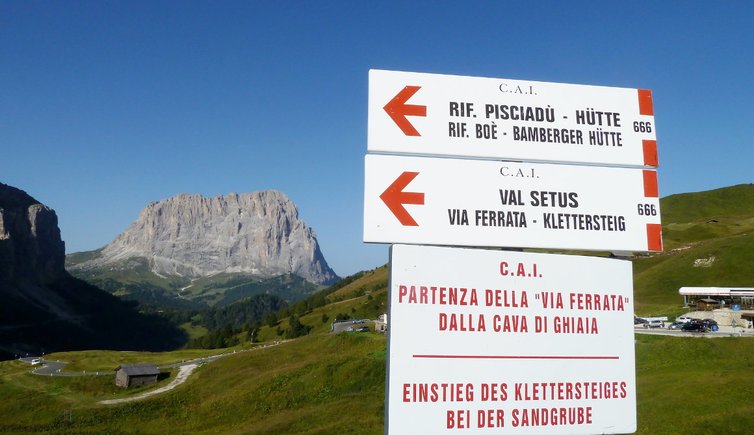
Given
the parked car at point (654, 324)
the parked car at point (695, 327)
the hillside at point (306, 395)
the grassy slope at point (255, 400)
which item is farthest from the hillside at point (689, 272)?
the grassy slope at point (255, 400)

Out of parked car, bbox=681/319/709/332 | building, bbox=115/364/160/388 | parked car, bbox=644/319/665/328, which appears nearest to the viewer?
parked car, bbox=681/319/709/332

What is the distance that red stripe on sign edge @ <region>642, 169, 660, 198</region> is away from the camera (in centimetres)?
991

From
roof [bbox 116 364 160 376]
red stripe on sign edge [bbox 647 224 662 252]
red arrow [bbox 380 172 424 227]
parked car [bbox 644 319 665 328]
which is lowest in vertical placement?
roof [bbox 116 364 160 376]

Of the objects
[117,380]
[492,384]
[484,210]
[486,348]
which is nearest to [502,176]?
[484,210]

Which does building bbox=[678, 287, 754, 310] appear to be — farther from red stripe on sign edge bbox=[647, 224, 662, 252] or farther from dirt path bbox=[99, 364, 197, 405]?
red stripe on sign edge bbox=[647, 224, 662, 252]

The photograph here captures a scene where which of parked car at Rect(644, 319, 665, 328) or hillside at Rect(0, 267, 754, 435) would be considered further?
parked car at Rect(644, 319, 665, 328)

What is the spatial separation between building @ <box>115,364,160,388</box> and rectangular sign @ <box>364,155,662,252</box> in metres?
75.0

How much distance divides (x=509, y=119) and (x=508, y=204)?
164 cm

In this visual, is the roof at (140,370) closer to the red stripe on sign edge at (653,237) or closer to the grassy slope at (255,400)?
the grassy slope at (255,400)

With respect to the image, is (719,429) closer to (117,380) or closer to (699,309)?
(699,309)

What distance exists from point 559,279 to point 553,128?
284cm

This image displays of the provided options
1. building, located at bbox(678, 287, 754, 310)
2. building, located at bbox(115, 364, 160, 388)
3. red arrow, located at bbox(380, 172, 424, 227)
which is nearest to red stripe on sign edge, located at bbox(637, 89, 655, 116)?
red arrow, located at bbox(380, 172, 424, 227)

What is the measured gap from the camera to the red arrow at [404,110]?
9117mm

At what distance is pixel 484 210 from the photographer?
30.0 feet
